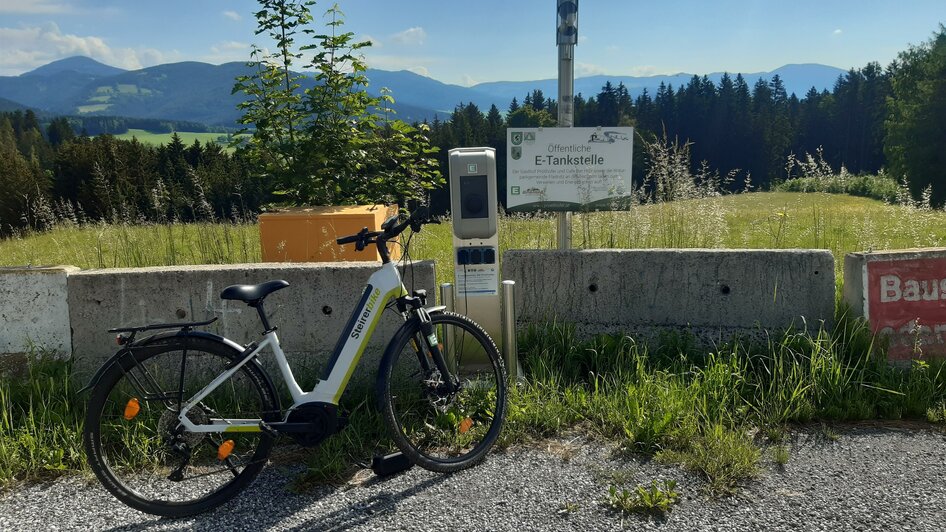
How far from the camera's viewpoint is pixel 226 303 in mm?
4113

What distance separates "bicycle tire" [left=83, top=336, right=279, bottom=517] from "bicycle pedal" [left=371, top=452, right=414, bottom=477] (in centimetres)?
53

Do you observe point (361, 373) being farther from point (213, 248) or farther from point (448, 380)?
point (213, 248)

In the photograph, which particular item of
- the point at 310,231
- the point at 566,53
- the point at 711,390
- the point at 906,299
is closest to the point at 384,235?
the point at 711,390

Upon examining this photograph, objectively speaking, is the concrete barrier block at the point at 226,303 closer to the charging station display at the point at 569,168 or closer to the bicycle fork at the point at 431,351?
the bicycle fork at the point at 431,351

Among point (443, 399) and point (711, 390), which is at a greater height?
point (443, 399)

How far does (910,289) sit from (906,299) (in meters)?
0.07

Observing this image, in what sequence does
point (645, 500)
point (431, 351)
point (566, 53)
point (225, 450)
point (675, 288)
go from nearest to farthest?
point (645, 500) → point (225, 450) → point (431, 351) → point (675, 288) → point (566, 53)

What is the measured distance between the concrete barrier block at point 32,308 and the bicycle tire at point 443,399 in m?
2.40

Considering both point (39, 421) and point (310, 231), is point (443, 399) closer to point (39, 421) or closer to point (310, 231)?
point (39, 421)

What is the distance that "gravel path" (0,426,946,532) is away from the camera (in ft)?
9.16

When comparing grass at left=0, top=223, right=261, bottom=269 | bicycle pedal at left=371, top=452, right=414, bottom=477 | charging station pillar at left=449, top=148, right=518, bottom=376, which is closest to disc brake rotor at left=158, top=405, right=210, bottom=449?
bicycle pedal at left=371, top=452, right=414, bottom=477

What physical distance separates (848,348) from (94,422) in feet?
14.9

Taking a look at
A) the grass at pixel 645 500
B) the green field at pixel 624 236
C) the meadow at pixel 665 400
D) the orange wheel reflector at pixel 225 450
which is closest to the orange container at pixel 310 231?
the green field at pixel 624 236

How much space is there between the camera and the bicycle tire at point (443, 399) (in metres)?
3.22
